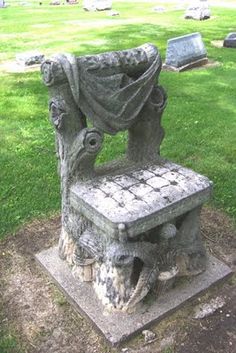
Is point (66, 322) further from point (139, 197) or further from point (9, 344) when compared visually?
point (139, 197)

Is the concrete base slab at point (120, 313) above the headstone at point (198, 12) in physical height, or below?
above

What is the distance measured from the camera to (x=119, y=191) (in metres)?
4.01

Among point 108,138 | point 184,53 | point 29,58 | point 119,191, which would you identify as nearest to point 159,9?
point 184,53

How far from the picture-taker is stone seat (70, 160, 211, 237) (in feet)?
12.2

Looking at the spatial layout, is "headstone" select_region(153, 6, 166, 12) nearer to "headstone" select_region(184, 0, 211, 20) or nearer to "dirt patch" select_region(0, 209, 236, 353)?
"headstone" select_region(184, 0, 211, 20)

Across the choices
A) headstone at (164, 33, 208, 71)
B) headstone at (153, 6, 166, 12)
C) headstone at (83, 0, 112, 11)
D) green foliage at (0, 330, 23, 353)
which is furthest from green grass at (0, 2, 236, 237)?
headstone at (83, 0, 112, 11)

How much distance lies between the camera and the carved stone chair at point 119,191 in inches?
149

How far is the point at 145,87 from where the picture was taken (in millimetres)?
4137

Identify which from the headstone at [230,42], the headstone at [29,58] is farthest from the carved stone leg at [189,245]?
the headstone at [230,42]

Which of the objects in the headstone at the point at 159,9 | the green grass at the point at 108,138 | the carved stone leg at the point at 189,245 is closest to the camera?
the carved stone leg at the point at 189,245

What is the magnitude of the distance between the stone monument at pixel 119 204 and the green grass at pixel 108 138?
147 cm

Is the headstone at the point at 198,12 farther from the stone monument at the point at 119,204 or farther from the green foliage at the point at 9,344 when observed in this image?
the green foliage at the point at 9,344

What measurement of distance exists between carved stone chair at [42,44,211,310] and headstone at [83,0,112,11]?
821 inches

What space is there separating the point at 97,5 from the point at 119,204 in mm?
21915
